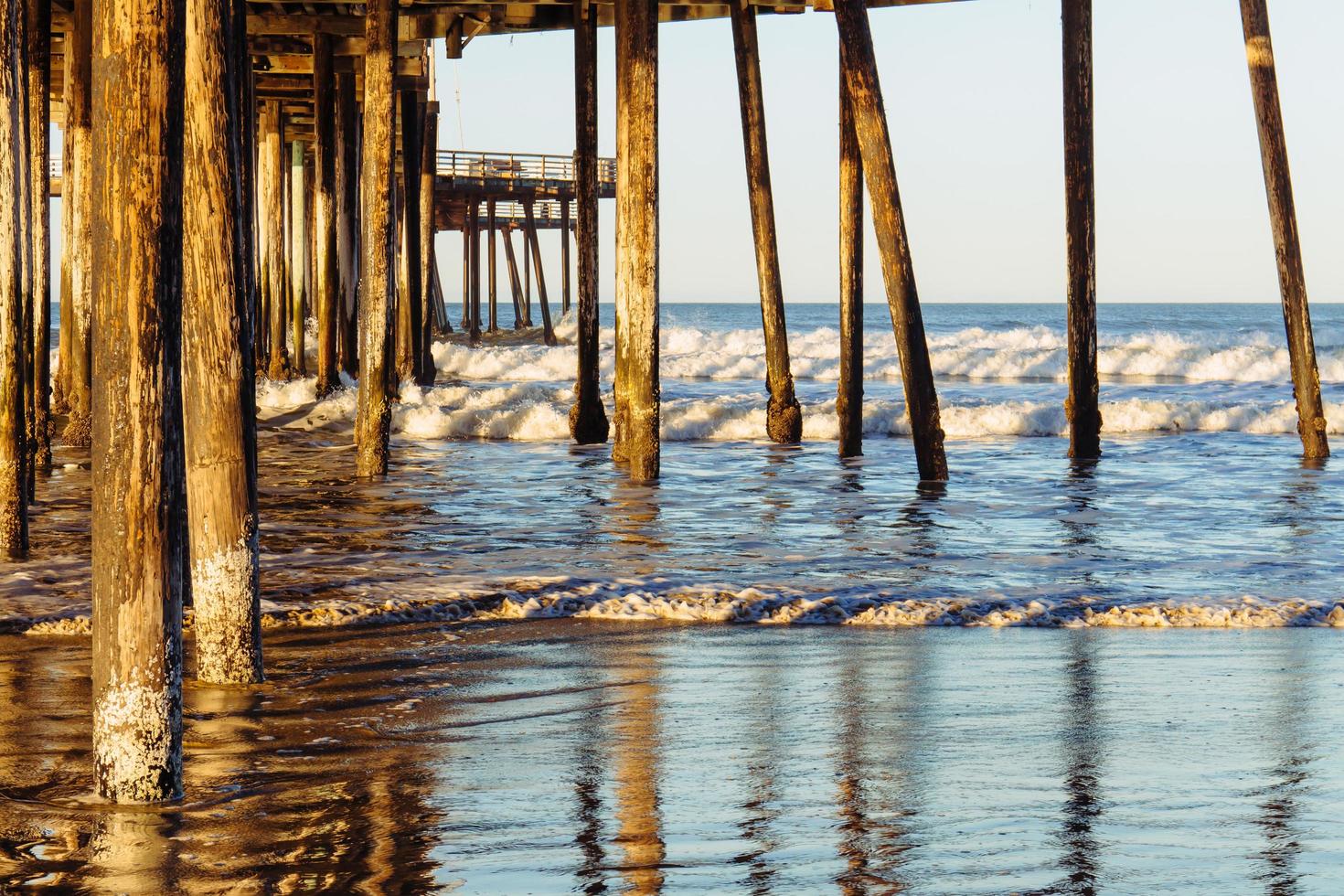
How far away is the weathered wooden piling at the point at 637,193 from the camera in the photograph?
9328 mm

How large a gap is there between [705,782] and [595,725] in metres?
0.62

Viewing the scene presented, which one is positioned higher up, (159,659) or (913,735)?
(159,659)

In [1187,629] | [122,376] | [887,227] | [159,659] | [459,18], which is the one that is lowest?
[1187,629]

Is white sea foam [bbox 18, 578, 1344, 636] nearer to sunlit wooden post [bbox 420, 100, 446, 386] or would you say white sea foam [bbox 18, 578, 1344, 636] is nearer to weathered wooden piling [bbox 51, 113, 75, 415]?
weathered wooden piling [bbox 51, 113, 75, 415]

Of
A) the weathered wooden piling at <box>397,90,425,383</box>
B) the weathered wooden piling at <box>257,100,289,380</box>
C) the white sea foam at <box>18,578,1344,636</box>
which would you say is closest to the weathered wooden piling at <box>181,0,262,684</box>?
the white sea foam at <box>18,578,1344,636</box>

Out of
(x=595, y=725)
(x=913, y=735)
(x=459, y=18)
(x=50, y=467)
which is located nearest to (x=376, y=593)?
(x=595, y=725)

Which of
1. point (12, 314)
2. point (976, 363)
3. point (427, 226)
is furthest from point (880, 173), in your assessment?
point (976, 363)

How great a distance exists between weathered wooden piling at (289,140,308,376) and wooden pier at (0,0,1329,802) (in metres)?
0.31

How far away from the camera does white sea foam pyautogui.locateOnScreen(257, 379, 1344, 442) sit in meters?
15.4

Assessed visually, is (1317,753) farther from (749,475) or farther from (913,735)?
(749,475)

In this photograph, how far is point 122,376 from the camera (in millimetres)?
3256

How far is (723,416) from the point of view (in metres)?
15.9

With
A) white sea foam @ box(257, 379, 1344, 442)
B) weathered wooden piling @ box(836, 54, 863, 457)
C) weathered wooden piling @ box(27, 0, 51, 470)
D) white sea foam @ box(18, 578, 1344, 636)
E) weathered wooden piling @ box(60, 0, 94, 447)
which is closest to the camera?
white sea foam @ box(18, 578, 1344, 636)

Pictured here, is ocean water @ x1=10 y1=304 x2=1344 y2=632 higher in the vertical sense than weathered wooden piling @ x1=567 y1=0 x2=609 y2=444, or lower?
lower
